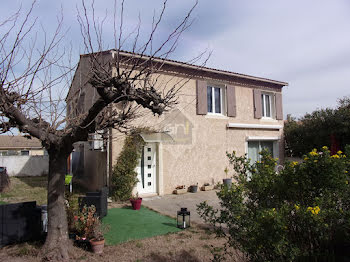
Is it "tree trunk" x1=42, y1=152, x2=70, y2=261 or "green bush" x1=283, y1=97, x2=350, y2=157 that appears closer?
"tree trunk" x1=42, y1=152, x2=70, y2=261

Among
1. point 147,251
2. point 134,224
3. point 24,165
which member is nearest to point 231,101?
point 134,224

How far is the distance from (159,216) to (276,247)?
6.48m

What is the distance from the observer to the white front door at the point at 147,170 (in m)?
12.6

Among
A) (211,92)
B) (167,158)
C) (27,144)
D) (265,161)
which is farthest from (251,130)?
(27,144)

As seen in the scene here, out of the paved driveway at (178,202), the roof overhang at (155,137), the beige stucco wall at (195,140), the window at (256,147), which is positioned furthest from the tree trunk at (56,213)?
the window at (256,147)

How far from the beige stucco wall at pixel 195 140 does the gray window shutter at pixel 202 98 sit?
228 mm

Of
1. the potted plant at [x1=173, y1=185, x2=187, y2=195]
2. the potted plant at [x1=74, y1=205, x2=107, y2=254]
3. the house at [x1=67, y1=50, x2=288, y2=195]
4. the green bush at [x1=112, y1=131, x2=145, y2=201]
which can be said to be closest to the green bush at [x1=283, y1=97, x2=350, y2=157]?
the house at [x1=67, y1=50, x2=288, y2=195]

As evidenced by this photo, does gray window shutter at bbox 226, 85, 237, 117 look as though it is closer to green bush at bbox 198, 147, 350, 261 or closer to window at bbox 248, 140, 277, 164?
window at bbox 248, 140, 277, 164

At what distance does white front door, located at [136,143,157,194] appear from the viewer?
12.6 metres

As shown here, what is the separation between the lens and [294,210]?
11.7ft

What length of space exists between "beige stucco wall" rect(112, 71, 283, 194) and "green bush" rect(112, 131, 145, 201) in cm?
39

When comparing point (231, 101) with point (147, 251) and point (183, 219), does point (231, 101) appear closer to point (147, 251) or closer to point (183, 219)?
point (183, 219)

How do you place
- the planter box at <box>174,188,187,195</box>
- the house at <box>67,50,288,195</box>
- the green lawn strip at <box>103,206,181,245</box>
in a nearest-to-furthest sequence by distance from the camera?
the green lawn strip at <box>103,206,181,245</box> → the house at <box>67,50,288,195</box> → the planter box at <box>174,188,187,195</box>

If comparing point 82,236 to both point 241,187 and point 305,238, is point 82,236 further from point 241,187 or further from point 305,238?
point 305,238
